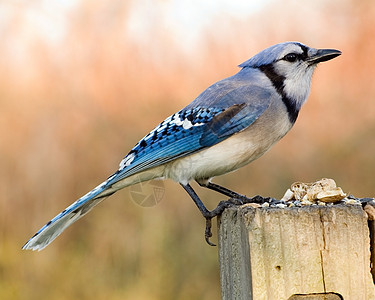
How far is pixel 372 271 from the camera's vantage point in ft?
4.84

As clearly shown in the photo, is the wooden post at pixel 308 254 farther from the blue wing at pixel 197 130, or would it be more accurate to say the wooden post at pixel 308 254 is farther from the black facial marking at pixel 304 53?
the black facial marking at pixel 304 53

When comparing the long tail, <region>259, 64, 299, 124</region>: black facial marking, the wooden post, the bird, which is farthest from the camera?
<region>259, 64, 299, 124</region>: black facial marking

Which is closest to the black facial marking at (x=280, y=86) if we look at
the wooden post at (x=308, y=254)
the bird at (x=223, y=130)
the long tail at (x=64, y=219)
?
the bird at (x=223, y=130)

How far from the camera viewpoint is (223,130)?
2475 millimetres

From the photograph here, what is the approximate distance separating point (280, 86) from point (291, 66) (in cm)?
10

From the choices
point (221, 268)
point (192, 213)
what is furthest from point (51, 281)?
point (221, 268)

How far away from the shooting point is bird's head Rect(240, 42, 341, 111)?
2.63m

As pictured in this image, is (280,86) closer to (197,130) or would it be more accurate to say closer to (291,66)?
(291,66)

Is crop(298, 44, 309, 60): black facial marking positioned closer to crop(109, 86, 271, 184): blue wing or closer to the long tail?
crop(109, 86, 271, 184): blue wing

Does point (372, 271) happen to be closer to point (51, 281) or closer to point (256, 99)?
point (256, 99)

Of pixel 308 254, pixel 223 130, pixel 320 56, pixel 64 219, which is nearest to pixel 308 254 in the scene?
pixel 308 254

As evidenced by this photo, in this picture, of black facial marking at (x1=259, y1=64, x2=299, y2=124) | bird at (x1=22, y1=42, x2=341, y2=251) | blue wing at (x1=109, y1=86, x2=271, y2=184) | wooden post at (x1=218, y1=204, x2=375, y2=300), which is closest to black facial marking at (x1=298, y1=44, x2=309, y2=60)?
bird at (x1=22, y1=42, x2=341, y2=251)

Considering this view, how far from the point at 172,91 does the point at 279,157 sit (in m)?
0.95

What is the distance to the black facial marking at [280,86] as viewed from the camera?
260cm
